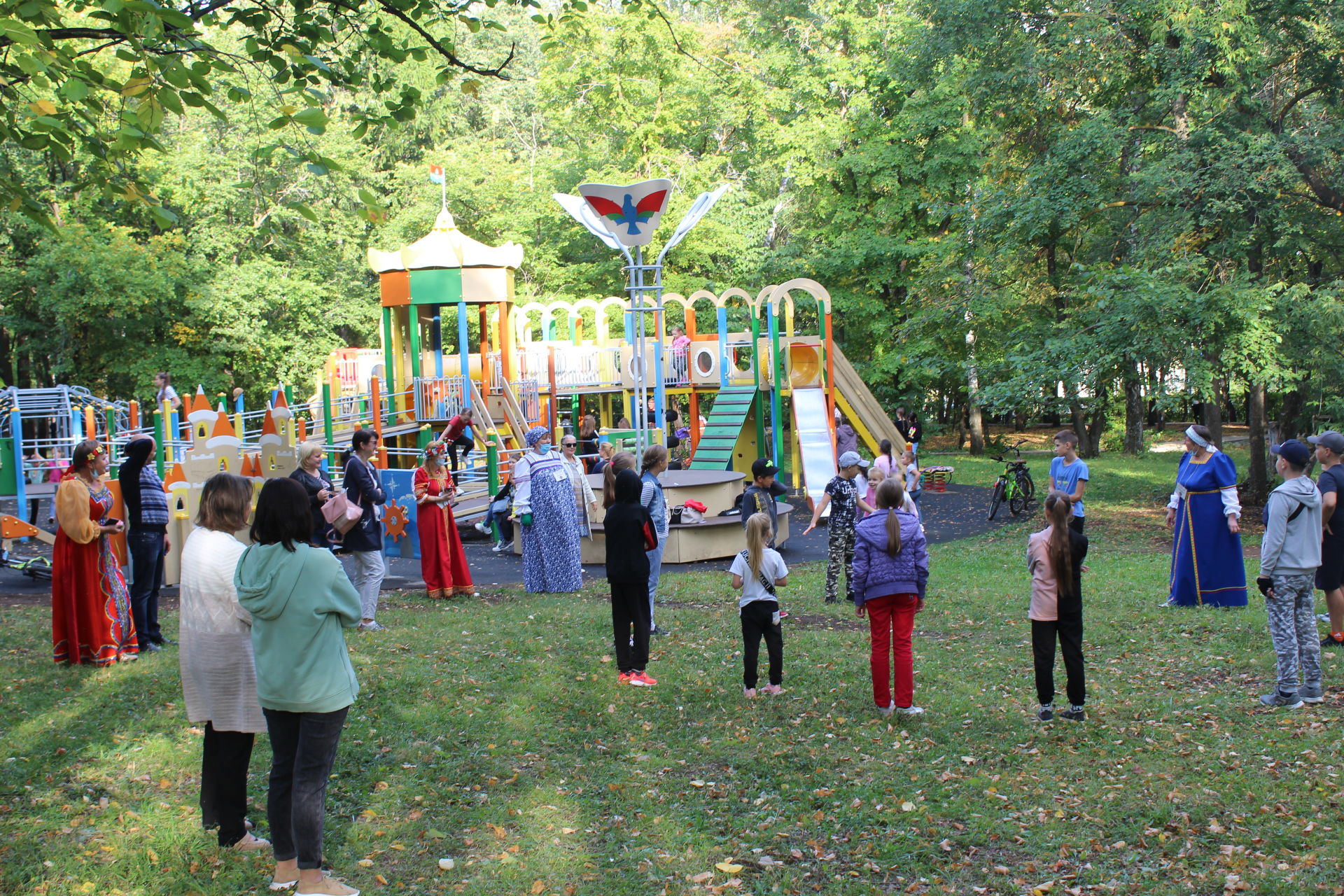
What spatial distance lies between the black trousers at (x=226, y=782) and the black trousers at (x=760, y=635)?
3.36 metres

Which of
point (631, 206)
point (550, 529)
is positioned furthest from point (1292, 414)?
point (550, 529)

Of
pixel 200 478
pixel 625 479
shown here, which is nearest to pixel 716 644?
pixel 625 479

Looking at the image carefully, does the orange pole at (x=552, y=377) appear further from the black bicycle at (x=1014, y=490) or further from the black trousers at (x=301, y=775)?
the black trousers at (x=301, y=775)

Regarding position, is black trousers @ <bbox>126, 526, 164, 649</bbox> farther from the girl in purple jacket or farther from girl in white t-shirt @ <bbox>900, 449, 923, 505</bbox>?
girl in white t-shirt @ <bbox>900, 449, 923, 505</bbox>

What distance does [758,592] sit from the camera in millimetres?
7129

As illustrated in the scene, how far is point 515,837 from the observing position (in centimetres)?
516

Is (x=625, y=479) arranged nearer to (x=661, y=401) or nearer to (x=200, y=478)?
(x=200, y=478)

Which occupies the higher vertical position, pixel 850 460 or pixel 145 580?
pixel 850 460

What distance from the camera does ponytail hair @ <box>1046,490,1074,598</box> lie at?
253 inches

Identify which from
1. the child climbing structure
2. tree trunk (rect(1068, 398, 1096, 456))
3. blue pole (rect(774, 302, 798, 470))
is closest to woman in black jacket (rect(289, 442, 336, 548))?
the child climbing structure

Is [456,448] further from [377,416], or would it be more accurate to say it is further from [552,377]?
[552,377]

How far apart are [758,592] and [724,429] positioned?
14552mm

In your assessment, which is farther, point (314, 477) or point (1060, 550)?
point (314, 477)

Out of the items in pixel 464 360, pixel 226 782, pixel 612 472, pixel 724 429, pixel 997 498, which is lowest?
pixel 997 498
